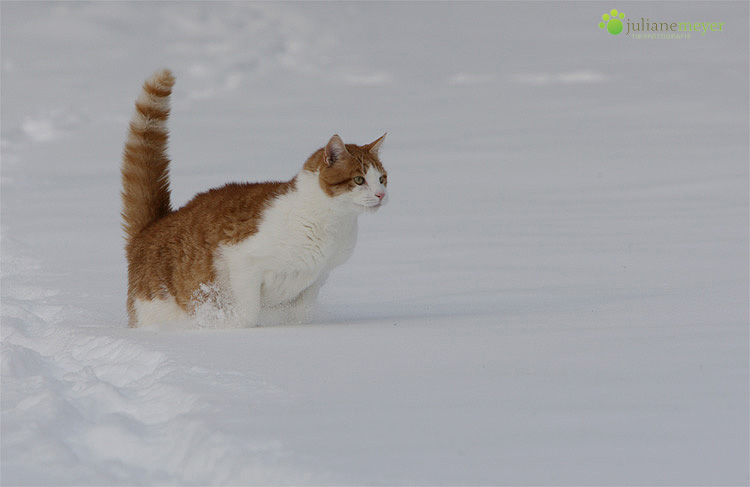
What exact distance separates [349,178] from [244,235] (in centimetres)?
58

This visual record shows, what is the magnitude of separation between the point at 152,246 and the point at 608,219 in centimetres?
414

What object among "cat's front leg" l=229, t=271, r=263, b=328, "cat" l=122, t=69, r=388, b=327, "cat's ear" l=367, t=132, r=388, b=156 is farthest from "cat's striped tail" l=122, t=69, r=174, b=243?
"cat's ear" l=367, t=132, r=388, b=156

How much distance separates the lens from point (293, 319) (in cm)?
470

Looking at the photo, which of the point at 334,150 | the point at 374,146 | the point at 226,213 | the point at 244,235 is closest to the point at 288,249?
the point at 244,235

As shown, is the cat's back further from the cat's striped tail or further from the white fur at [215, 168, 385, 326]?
the cat's striped tail

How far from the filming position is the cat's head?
14.3 ft

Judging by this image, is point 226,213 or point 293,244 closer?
point 293,244

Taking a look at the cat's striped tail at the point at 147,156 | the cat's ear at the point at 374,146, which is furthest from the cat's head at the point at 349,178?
the cat's striped tail at the point at 147,156

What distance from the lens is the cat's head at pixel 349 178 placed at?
435 centimetres

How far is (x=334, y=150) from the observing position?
4.41 meters

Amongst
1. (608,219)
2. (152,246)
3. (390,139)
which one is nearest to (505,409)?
(152,246)

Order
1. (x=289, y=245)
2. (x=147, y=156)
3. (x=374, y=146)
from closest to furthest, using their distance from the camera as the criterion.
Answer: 1. (x=289, y=245)
2. (x=374, y=146)
3. (x=147, y=156)

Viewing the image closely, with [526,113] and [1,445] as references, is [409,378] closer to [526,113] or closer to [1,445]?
[1,445]

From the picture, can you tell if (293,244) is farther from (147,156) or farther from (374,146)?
(147,156)
